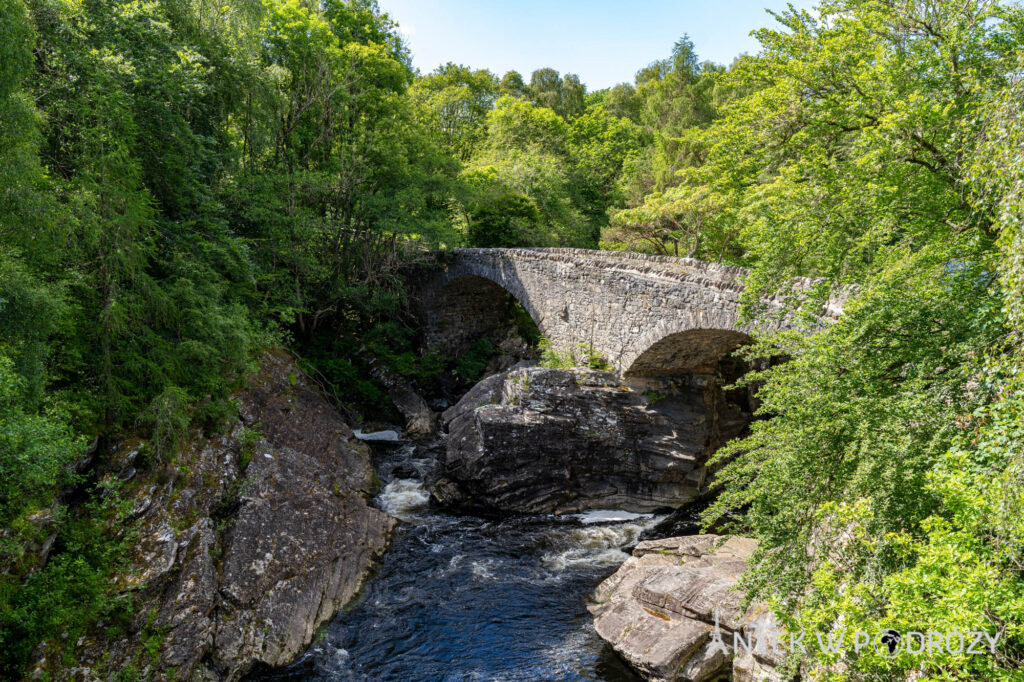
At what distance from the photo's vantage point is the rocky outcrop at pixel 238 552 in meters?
8.29

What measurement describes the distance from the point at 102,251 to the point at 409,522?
8.75m

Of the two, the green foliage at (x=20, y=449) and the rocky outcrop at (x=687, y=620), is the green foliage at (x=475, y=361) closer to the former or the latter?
the rocky outcrop at (x=687, y=620)

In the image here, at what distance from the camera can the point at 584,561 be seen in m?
12.6

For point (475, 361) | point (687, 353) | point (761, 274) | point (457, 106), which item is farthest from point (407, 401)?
point (457, 106)

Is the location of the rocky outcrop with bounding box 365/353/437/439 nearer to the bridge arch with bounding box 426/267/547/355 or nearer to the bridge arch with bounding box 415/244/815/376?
the bridge arch with bounding box 426/267/547/355

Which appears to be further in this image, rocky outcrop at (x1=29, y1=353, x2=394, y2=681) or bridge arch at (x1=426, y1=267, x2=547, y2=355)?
bridge arch at (x1=426, y1=267, x2=547, y2=355)

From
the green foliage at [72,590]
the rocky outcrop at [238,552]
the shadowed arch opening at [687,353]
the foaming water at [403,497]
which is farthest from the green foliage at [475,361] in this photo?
the green foliage at [72,590]

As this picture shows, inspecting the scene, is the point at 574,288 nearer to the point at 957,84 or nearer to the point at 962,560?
the point at 957,84

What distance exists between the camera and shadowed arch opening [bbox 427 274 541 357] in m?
24.4

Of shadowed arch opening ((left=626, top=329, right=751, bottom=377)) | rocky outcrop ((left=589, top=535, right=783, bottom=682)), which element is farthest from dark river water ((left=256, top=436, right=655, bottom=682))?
shadowed arch opening ((left=626, top=329, right=751, bottom=377))

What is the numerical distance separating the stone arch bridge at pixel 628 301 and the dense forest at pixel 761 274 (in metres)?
2.53

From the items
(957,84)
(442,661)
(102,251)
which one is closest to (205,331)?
(102,251)

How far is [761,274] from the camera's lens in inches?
364

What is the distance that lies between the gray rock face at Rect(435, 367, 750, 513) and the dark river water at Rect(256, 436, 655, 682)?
694 millimetres
